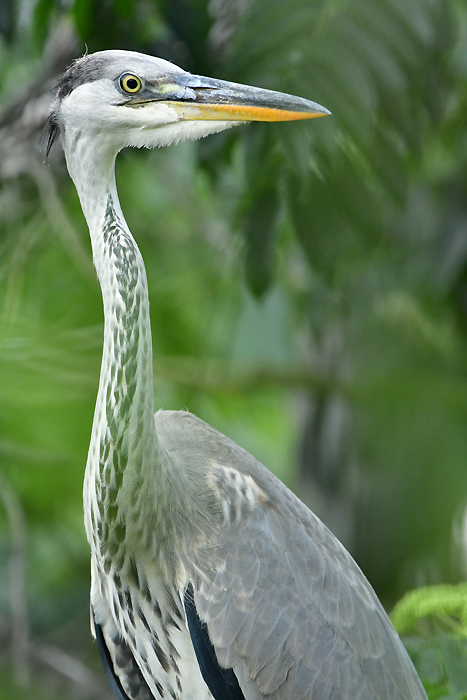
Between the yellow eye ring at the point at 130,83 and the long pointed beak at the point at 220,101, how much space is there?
0.06 feet

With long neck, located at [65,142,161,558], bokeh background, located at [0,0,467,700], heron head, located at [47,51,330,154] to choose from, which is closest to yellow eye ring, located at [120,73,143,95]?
heron head, located at [47,51,330,154]

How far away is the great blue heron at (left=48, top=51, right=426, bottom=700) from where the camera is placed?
1619mm

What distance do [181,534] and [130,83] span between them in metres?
1.06

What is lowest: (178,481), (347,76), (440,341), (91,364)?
(178,481)

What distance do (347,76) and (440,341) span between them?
1.96m

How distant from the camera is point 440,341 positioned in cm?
388

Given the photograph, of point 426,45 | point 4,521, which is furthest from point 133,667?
point 426,45

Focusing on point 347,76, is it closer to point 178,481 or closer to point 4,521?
point 178,481

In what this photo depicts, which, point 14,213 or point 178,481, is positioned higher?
point 14,213

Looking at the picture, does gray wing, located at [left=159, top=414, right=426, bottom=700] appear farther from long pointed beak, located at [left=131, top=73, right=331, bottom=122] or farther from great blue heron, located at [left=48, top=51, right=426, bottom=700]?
long pointed beak, located at [left=131, top=73, right=331, bottom=122]

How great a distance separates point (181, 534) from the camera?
5.87 ft

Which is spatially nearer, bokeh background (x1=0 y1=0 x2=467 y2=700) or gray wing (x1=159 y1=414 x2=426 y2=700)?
gray wing (x1=159 y1=414 x2=426 y2=700)

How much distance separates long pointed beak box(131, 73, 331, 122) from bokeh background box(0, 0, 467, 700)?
492mm

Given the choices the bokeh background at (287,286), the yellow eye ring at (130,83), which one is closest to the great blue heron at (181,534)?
the yellow eye ring at (130,83)
